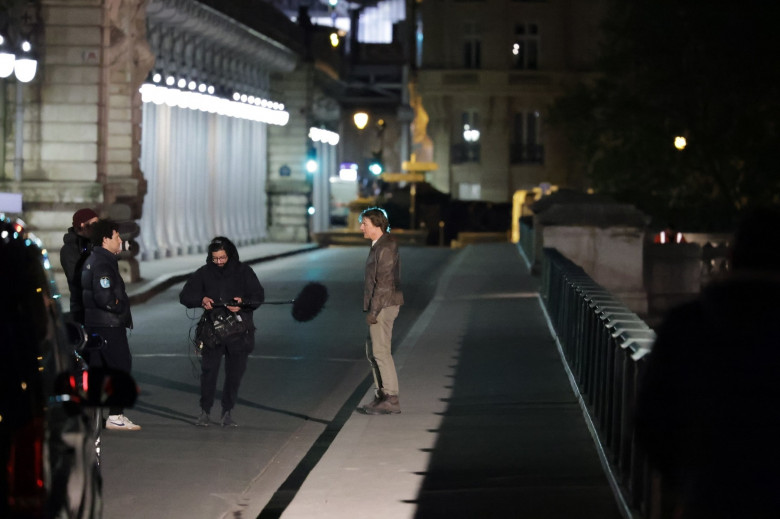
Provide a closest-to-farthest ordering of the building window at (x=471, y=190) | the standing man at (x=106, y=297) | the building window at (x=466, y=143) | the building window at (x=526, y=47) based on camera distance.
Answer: the standing man at (x=106, y=297) < the building window at (x=466, y=143) < the building window at (x=526, y=47) < the building window at (x=471, y=190)

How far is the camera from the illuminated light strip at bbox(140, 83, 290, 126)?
34219mm

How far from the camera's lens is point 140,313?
24.3m

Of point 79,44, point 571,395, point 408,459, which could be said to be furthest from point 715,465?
point 79,44

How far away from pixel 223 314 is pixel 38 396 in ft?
24.0

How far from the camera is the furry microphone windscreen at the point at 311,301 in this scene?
1501 cm

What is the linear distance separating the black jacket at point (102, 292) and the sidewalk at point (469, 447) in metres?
1.95

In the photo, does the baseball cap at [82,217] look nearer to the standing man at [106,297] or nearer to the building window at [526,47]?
the standing man at [106,297]

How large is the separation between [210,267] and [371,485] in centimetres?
332

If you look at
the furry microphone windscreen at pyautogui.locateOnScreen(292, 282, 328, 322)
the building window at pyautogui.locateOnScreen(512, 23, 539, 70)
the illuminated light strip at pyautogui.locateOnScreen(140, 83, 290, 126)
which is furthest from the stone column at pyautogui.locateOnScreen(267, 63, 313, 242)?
the furry microphone windscreen at pyautogui.locateOnScreen(292, 282, 328, 322)

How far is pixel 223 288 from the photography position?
39.5 feet

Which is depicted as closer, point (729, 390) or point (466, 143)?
point (729, 390)

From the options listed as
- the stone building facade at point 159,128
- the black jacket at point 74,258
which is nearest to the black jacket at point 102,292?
the black jacket at point 74,258

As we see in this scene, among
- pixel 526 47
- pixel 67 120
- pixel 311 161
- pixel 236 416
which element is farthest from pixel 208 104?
pixel 526 47

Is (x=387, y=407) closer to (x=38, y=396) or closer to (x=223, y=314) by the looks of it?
(x=223, y=314)
